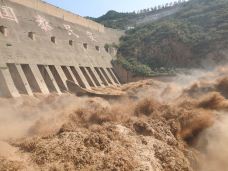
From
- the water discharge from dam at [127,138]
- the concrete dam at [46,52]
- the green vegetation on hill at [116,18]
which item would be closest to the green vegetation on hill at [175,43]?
the concrete dam at [46,52]

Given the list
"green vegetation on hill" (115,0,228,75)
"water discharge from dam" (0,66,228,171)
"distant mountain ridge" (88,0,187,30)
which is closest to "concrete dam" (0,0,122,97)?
"green vegetation on hill" (115,0,228,75)

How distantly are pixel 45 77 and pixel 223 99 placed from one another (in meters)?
14.5

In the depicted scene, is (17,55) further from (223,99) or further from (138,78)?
(138,78)

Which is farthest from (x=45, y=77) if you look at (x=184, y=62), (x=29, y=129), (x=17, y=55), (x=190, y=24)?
(x=190, y=24)

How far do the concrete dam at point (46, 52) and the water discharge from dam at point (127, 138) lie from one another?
5.96 meters

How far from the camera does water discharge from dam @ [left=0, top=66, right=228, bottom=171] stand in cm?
1009

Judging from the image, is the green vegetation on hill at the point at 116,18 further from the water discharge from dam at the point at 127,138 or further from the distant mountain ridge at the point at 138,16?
the water discharge from dam at the point at 127,138

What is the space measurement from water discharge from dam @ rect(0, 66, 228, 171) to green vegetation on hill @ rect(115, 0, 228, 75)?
1014 inches

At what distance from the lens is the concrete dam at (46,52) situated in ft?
74.9

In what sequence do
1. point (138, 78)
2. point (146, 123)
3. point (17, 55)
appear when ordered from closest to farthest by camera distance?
point (146, 123), point (17, 55), point (138, 78)

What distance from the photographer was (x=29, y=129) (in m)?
14.2

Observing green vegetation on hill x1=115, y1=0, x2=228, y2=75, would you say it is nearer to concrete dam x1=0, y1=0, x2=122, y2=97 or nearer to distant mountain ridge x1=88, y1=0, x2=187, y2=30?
concrete dam x1=0, y1=0, x2=122, y2=97

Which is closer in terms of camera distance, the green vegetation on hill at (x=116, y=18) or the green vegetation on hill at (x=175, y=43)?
the green vegetation on hill at (x=175, y=43)

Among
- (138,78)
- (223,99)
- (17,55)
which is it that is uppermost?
(17,55)
